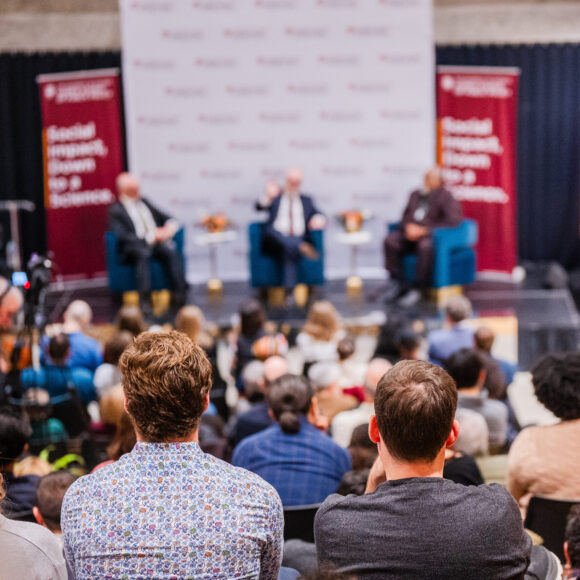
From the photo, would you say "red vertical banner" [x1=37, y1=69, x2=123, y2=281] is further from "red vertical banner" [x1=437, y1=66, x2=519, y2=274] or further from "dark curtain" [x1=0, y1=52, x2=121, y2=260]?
"red vertical banner" [x1=437, y1=66, x2=519, y2=274]

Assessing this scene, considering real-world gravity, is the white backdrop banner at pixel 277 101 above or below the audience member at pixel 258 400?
above

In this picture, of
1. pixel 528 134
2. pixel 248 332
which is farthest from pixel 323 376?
pixel 528 134

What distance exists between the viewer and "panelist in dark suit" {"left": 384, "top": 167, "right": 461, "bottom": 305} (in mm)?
7562

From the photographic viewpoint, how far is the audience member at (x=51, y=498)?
2.48 meters

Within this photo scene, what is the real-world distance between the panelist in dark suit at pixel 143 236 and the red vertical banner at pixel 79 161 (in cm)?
94

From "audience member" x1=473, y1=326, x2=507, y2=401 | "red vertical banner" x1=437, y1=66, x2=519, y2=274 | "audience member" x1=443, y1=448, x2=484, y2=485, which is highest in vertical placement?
"red vertical banner" x1=437, y1=66, x2=519, y2=274

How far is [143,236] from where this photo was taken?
25.3 feet

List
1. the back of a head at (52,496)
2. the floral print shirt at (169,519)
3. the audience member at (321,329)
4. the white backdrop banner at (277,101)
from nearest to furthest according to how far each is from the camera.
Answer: the floral print shirt at (169,519)
the back of a head at (52,496)
the audience member at (321,329)
the white backdrop banner at (277,101)

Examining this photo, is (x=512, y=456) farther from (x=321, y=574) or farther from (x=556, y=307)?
(x=556, y=307)

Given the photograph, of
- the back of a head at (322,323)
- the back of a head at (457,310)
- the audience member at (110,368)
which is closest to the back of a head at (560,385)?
the back of a head at (457,310)

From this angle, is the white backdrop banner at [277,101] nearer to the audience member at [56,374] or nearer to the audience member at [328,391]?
the audience member at [56,374]

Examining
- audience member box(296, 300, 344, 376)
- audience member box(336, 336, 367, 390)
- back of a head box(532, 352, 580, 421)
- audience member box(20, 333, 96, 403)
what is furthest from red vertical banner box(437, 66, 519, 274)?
back of a head box(532, 352, 580, 421)

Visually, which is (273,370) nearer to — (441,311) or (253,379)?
(253,379)

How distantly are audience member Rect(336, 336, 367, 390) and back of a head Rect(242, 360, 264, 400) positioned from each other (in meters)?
0.41
